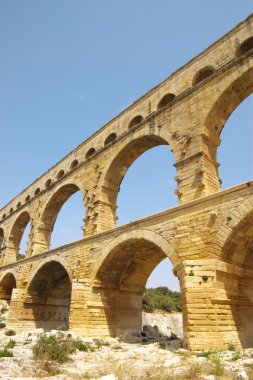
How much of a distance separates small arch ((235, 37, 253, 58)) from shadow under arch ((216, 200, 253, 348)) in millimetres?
6000

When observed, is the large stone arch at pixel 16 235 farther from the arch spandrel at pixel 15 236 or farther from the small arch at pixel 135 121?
the small arch at pixel 135 121

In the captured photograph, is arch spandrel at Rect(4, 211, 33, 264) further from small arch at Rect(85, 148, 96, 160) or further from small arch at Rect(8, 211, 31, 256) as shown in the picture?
small arch at Rect(85, 148, 96, 160)

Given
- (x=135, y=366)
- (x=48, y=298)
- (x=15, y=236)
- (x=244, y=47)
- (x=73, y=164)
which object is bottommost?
(x=135, y=366)

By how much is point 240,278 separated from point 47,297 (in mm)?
11013

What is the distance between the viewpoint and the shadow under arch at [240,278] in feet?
24.5

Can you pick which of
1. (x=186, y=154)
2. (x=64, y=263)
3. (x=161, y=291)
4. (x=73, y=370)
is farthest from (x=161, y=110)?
(x=161, y=291)

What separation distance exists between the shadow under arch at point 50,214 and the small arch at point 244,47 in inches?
418

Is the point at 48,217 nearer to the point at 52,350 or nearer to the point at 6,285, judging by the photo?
the point at 6,285

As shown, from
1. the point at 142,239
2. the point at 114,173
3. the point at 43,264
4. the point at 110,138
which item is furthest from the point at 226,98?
the point at 43,264

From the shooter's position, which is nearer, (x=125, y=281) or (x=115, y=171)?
(x=125, y=281)

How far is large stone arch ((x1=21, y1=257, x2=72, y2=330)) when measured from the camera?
594 inches

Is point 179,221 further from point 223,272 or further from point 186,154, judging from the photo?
point 186,154

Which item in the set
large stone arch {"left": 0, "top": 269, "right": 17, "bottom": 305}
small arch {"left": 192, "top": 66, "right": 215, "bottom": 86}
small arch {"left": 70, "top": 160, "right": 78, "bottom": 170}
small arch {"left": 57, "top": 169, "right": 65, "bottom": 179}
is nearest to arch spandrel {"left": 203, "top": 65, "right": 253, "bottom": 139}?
small arch {"left": 192, "top": 66, "right": 215, "bottom": 86}

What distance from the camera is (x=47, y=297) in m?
16.0
